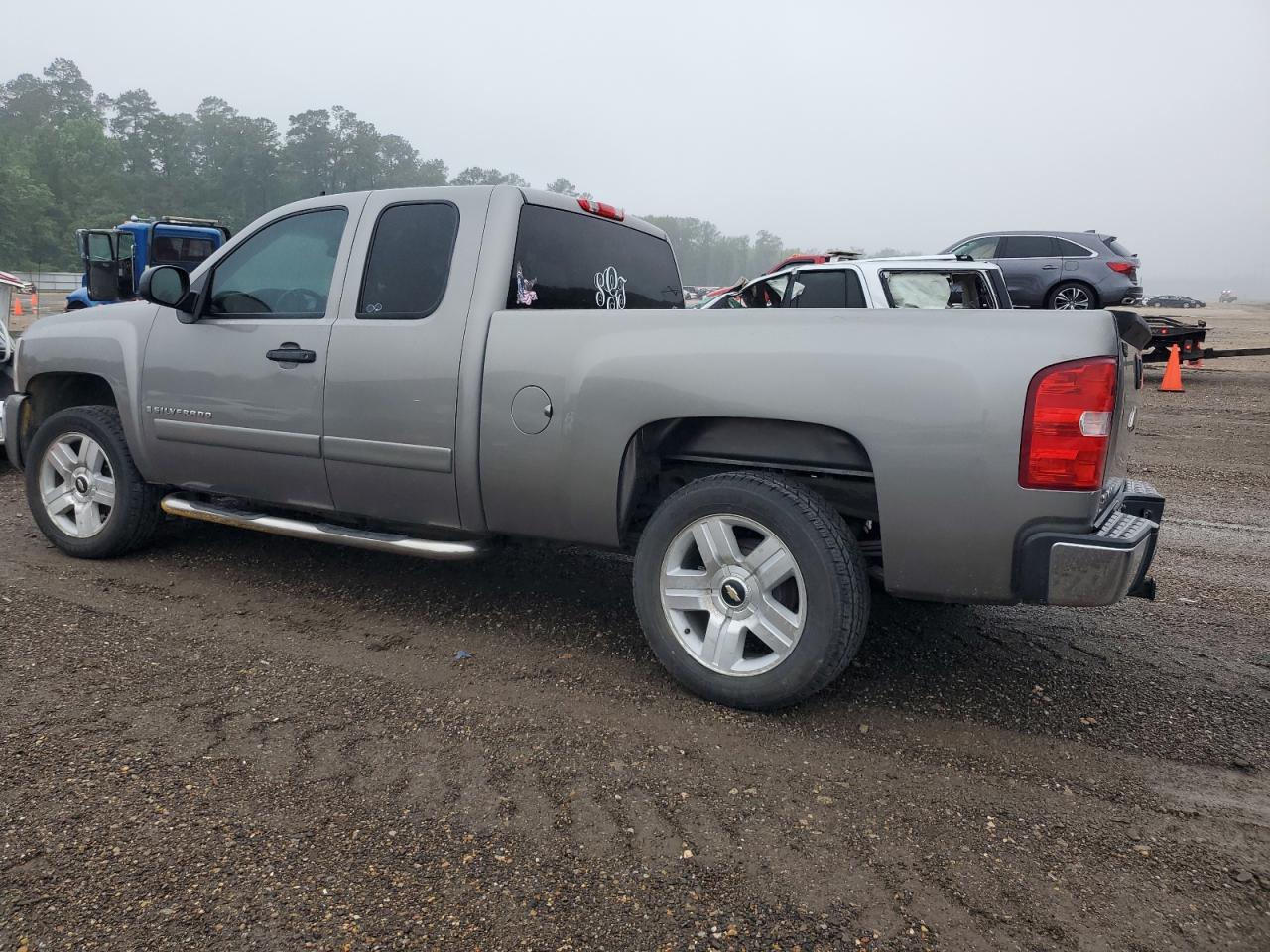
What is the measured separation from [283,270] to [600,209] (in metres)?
1.52

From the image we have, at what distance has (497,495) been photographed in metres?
3.68

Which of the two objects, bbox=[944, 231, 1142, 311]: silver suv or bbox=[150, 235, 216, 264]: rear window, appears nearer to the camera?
bbox=[944, 231, 1142, 311]: silver suv

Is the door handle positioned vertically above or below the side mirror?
below

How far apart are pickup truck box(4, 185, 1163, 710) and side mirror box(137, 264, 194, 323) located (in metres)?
0.01

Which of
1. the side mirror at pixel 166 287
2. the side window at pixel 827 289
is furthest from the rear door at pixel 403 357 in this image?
the side window at pixel 827 289

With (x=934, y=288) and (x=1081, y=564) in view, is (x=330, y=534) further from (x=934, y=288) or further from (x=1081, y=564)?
(x=934, y=288)

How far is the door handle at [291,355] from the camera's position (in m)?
4.04

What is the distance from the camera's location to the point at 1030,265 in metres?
15.8

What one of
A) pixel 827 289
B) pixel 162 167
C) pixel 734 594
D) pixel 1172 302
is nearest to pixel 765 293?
pixel 827 289

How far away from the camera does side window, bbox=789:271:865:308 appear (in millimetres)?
9398

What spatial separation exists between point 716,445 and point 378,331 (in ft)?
5.08

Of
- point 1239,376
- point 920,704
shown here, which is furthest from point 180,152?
point 920,704

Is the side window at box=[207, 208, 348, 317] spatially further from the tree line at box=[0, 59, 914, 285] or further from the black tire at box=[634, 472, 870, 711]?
the tree line at box=[0, 59, 914, 285]

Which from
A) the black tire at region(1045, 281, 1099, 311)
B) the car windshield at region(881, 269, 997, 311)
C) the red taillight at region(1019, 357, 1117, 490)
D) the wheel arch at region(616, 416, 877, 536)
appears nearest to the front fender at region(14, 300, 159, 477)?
the wheel arch at region(616, 416, 877, 536)
